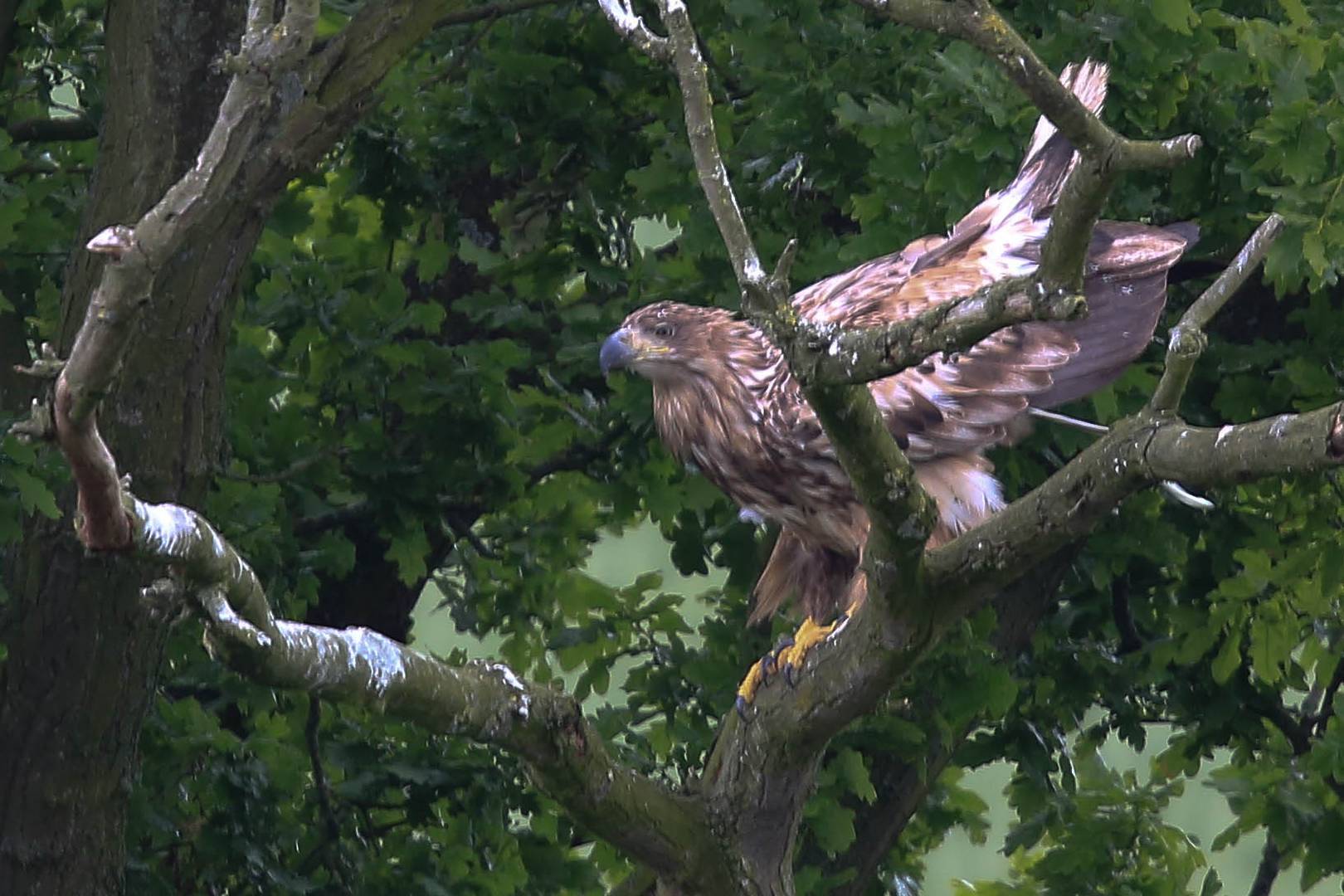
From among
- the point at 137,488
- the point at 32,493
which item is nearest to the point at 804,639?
the point at 137,488

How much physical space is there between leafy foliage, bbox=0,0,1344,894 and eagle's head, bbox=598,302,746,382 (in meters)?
0.67

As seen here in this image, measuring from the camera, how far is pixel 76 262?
639 centimetres

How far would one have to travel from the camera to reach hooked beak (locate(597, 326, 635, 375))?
6.50 metres

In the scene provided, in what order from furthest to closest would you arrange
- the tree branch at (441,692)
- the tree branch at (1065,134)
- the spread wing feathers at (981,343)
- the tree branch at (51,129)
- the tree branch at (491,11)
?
the tree branch at (51,129), the tree branch at (491,11), the spread wing feathers at (981,343), the tree branch at (441,692), the tree branch at (1065,134)

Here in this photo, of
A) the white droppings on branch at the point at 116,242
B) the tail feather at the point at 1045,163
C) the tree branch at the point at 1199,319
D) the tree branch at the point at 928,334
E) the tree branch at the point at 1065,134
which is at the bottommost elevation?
the white droppings on branch at the point at 116,242

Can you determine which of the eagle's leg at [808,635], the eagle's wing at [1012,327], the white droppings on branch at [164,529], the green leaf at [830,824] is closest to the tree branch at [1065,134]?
the white droppings on branch at [164,529]

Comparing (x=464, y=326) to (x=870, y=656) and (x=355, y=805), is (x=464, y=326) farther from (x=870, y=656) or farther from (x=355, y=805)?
(x=870, y=656)

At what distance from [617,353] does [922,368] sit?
0.97m

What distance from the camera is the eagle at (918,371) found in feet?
20.0

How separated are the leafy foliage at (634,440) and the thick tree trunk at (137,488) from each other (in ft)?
2.30

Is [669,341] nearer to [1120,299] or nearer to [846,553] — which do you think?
[846,553]

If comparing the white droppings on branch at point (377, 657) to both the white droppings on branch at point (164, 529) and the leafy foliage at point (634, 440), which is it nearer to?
the white droppings on branch at point (164, 529)

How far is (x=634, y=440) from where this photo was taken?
8055 millimetres

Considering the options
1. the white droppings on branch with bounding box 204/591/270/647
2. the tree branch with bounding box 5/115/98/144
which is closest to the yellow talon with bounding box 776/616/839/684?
the white droppings on branch with bounding box 204/591/270/647
